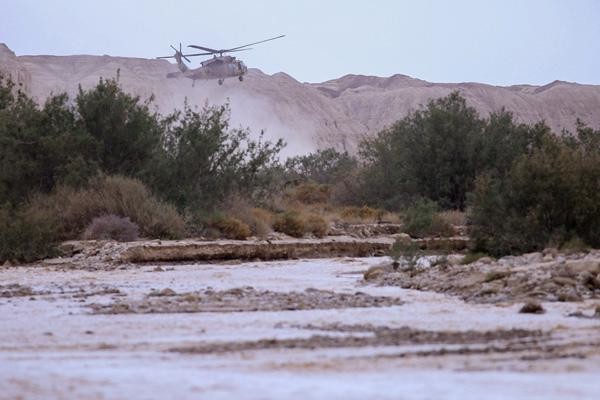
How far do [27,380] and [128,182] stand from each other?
2342cm

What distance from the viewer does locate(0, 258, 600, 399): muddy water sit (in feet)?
22.9

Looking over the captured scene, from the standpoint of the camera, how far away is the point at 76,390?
6.96m

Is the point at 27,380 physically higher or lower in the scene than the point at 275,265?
higher

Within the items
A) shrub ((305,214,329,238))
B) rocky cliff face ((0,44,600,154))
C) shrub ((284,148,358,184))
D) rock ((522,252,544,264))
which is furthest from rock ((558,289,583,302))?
rocky cliff face ((0,44,600,154))

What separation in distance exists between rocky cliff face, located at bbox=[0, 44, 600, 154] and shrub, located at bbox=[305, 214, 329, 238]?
68.0 meters

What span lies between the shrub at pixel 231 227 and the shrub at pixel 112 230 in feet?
8.89

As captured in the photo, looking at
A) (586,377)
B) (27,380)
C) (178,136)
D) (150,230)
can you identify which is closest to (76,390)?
(27,380)

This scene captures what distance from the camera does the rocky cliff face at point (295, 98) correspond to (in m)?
110

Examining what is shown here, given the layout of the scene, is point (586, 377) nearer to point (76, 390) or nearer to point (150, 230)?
point (76, 390)

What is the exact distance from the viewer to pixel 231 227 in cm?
3095

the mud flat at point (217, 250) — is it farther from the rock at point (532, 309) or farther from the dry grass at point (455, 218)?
the rock at point (532, 309)

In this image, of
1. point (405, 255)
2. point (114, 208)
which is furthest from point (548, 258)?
point (114, 208)

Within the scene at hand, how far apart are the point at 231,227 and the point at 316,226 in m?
4.33

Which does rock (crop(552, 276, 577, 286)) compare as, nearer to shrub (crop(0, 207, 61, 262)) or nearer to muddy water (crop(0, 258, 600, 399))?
muddy water (crop(0, 258, 600, 399))
